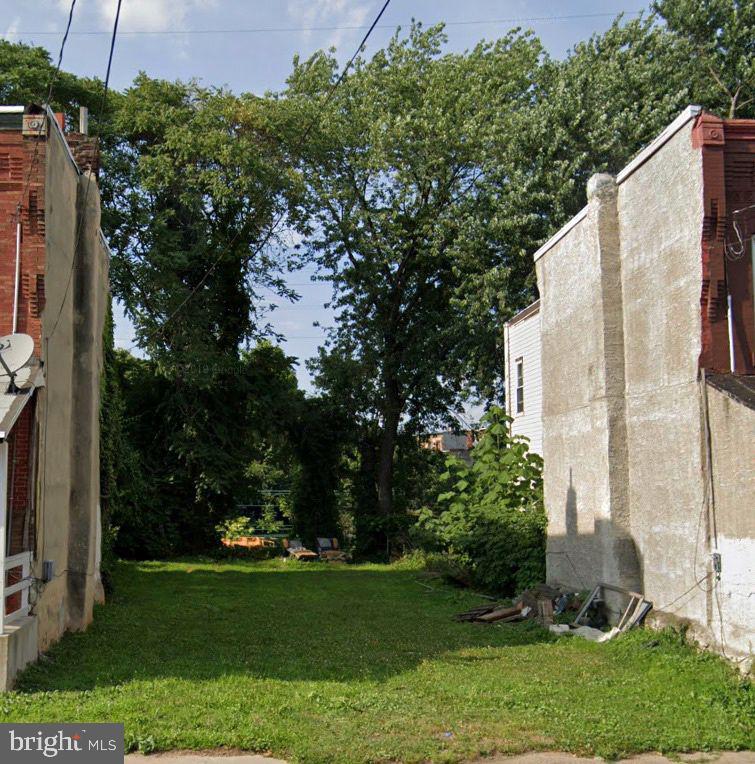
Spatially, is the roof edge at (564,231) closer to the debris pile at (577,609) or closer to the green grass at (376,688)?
the debris pile at (577,609)

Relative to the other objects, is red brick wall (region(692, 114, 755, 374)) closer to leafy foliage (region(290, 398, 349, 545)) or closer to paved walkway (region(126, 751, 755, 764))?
paved walkway (region(126, 751, 755, 764))

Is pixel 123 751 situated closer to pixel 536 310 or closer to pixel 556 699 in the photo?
pixel 556 699

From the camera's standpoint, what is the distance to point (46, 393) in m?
11.5

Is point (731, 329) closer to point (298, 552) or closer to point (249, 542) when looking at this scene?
point (298, 552)

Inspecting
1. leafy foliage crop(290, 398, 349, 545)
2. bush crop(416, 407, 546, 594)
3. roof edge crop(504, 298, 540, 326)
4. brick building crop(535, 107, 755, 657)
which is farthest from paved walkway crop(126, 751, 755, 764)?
leafy foliage crop(290, 398, 349, 545)

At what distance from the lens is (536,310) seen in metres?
21.1

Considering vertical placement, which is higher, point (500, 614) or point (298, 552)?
point (500, 614)

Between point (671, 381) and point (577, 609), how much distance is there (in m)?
4.37

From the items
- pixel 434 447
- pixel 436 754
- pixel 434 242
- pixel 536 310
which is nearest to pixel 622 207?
pixel 536 310

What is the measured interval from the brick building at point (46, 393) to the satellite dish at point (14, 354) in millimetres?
140

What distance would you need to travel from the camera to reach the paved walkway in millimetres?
6922

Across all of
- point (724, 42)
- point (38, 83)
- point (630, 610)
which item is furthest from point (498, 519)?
point (38, 83)

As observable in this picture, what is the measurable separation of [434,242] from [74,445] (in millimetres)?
17661

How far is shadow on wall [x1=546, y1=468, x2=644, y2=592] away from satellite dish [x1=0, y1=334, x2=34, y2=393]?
8.62m
